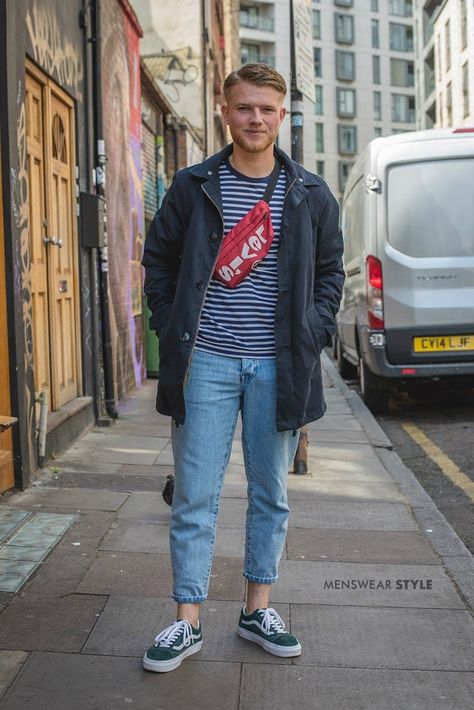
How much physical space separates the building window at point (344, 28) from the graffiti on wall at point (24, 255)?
72029 millimetres

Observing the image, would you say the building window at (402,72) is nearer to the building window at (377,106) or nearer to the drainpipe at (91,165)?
the building window at (377,106)

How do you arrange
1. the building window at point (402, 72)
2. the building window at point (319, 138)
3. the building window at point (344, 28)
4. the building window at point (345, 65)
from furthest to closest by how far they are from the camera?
1. the building window at point (402, 72)
2. the building window at point (344, 28)
3. the building window at point (345, 65)
4. the building window at point (319, 138)

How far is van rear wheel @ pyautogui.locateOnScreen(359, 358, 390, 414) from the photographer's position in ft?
34.7

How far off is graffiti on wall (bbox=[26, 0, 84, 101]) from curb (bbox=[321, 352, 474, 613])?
3755 mm

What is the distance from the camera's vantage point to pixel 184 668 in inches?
136

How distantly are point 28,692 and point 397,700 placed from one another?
→ 116 centimetres

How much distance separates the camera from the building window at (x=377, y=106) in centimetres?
7638

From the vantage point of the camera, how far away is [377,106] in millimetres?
76375

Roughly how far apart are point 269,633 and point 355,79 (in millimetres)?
75331

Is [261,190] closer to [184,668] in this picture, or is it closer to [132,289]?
[184,668]

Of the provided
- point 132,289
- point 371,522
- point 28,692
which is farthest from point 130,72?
point 28,692

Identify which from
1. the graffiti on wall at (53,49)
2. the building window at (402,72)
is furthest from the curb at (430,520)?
the building window at (402,72)

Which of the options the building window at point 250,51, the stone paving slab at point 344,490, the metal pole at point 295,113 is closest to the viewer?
the stone paving slab at point 344,490

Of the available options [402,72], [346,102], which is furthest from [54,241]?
[402,72]
